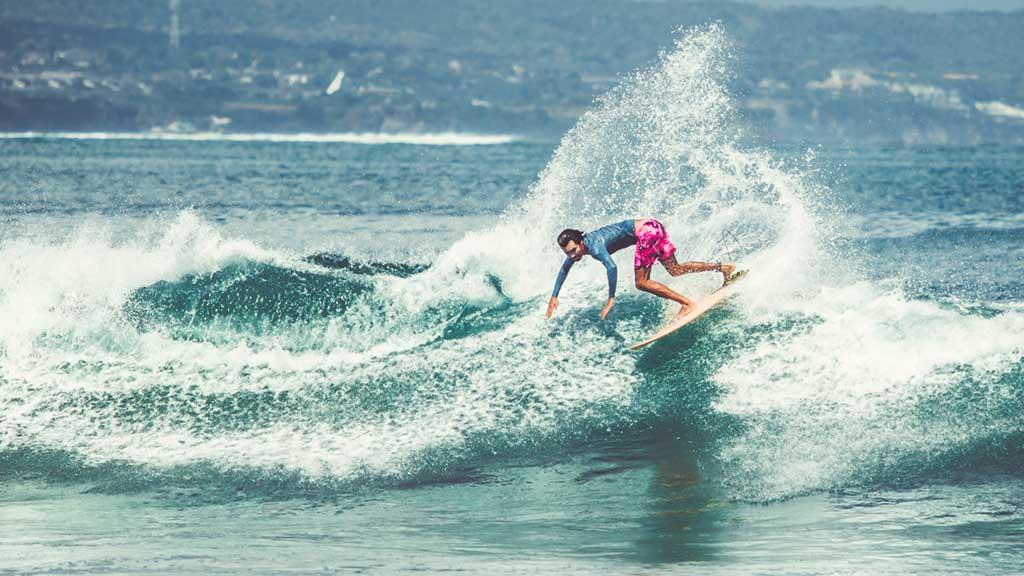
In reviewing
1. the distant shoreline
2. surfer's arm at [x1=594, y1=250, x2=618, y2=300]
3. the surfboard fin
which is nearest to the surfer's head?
surfer's arm at [x1=594, y1=250, x2=618, y2=300]

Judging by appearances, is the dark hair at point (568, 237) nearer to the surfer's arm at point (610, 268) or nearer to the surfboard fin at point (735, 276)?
the surfer's arm at point (610, 268)

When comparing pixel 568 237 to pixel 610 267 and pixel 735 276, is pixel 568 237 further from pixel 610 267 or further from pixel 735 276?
pixel 735 276

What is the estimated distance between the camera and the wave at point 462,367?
10.9 meters

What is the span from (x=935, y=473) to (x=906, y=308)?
A: 306 cm

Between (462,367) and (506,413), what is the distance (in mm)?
1096

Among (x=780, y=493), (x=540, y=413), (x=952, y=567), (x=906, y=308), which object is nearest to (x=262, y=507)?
(x=540, y=413)

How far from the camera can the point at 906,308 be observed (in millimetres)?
12805

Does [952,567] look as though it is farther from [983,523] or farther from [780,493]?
[780,493]

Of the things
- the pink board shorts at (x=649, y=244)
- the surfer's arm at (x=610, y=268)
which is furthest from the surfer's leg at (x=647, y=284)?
the surfer's arm at (x=610, y=268)

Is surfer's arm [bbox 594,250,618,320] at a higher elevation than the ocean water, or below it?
higher

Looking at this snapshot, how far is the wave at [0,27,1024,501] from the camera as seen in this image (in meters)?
10.9

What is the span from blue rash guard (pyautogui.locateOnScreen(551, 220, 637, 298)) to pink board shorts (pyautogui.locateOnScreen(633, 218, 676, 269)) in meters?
0.08

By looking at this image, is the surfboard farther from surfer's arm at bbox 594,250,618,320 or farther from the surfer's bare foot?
surfer's arm at bbox 594,250,618,320

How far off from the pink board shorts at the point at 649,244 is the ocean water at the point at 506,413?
1.27 meters
